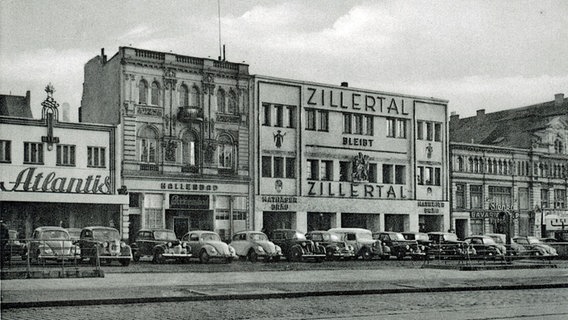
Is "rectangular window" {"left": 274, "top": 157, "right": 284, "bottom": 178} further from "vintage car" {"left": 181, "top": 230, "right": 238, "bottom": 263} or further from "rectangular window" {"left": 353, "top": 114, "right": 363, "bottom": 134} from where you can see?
"vintage car" {"left": 181, "top": 230, "right": 238, "bottom": 263}

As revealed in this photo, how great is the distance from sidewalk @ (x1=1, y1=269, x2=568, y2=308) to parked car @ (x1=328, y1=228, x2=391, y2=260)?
11897mm

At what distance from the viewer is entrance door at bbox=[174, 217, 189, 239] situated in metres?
46.4

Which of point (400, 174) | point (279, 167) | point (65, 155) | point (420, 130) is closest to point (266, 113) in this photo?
point (279, 167)

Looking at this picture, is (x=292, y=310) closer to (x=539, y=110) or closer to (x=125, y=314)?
(x=125, y=314)

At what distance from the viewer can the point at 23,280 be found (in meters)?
21.4

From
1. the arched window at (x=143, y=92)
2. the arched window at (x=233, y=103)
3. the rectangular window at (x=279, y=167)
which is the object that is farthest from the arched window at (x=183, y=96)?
the rectangular window at (x=279, y=167)

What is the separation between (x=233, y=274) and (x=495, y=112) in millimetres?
54974

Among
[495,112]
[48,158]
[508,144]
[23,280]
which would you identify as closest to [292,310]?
[23,280]

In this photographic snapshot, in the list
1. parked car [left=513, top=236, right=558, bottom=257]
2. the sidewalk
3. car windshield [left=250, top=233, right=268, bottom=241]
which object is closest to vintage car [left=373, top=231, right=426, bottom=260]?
parked car [left=513, top=236, right=558, bottom=257]

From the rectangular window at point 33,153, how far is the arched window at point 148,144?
20.1 ft

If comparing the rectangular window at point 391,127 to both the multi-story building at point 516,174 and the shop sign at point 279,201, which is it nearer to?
the multi-story building at point 516,174

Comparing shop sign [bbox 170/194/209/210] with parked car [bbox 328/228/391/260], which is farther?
shop sign [bbox 170/194/209/210]

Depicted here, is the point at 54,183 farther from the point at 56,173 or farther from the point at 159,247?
the point at 159,247

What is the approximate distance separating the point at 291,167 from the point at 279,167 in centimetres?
96
